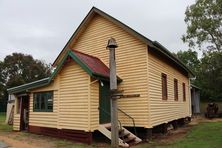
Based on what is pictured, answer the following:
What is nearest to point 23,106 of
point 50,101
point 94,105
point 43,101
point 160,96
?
point 43,101

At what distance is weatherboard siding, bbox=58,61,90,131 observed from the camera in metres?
12.2

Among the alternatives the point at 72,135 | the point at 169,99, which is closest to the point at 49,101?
the point at 72,135

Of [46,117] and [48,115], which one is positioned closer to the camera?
[48,115]

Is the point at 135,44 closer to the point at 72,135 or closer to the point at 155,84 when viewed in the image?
the point at 155,84

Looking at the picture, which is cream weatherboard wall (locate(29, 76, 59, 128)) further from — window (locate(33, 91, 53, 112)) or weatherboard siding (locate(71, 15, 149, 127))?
weatherboard siding (locate(71, 15, 149, 127))

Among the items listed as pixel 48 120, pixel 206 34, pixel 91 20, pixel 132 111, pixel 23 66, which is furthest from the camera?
pixel 23 66

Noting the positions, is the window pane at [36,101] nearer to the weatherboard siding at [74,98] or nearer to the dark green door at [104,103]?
the weatherboard siding at [74,98]

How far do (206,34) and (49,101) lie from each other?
75.1 ft

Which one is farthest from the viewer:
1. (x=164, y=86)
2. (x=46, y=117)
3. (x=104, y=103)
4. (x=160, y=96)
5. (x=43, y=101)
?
(x=164, y=86)

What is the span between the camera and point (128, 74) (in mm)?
13648

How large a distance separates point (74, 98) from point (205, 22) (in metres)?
22.6

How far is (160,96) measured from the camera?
14656mm

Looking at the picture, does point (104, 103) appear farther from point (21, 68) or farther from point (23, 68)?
point (21, 68)

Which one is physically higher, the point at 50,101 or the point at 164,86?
the point at 164,86
